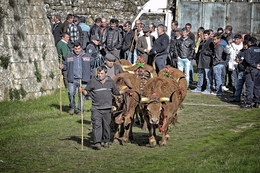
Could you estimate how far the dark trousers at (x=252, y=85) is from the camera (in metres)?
21.0

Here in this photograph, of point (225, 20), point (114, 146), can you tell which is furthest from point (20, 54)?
point (225, 20)

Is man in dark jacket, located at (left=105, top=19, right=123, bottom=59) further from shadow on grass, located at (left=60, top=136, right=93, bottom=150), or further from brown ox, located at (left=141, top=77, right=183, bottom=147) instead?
shadow on grass, located at (left=60, top=136, right=93, bottom=150)

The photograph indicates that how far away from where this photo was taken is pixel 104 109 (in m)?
14.4

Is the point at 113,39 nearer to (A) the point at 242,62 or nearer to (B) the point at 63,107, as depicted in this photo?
(B) the point at 63,107

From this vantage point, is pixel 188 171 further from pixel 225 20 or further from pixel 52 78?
pixel 225 20

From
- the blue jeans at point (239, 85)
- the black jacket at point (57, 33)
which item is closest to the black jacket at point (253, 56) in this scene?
the blue jeans at point (239, 85)

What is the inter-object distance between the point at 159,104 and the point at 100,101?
142 centimetres

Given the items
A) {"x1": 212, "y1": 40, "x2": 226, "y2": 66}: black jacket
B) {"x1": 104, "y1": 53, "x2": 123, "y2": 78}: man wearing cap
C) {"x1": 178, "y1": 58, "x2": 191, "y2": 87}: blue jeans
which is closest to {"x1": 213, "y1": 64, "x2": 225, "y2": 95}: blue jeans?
{"x1": 212, "y1": 40, "x2": 226, "y2": 66}: black jacket

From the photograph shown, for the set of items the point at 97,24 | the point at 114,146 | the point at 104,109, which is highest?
the point at 97,24

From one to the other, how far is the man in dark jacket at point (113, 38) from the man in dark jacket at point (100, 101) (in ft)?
32.6

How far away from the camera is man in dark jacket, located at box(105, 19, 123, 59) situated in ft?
79.3

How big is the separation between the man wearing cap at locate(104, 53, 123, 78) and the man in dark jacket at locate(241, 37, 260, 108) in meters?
5.72

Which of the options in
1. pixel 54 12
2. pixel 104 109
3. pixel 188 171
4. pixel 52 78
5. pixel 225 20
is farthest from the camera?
pixel 225 20

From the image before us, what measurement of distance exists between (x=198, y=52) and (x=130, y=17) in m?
8.11
